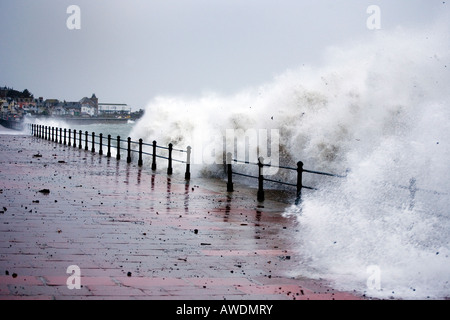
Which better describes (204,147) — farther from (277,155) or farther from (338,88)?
(338,88)

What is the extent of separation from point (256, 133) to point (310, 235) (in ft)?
55.4

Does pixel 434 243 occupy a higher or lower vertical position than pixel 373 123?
lower

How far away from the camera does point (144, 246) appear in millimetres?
7152

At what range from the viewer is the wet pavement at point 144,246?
204 inches

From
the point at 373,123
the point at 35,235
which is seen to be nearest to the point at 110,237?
the point at 35,235

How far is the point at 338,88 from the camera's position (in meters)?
22.5

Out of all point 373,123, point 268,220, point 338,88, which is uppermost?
point 338,88

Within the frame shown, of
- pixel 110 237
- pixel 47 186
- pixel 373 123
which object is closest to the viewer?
pixel 110 237

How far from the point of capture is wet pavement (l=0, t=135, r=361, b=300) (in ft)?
17.0

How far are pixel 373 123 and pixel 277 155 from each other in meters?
4.56

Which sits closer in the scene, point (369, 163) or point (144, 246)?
point (144, 246)

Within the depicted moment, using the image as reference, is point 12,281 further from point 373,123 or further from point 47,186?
point 373,123
